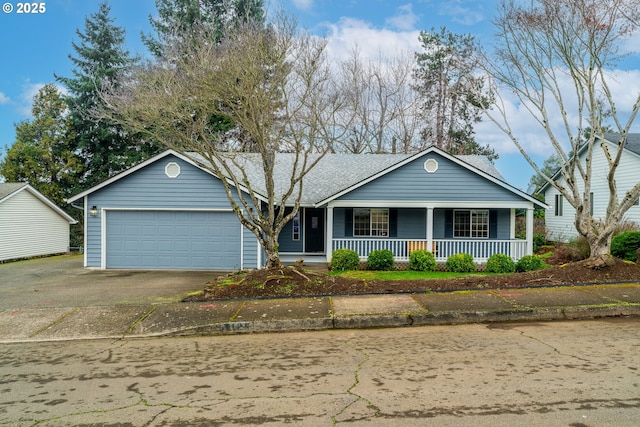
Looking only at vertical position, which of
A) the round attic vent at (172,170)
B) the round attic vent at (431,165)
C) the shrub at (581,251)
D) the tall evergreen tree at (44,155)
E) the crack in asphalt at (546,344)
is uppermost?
the tall evergreen tree at (44,155)

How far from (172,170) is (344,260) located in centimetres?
689

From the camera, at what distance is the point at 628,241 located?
48.0ft

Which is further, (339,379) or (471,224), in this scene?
(471,224)

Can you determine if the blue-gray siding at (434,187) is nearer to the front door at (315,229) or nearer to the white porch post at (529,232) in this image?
the white porch post at (529,232)

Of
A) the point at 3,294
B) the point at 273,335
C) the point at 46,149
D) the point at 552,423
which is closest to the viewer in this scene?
the point at 552,423

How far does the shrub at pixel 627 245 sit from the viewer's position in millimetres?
14422

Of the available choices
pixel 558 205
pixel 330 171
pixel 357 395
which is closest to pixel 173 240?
pixel 330 171

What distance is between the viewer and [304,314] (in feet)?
25.3

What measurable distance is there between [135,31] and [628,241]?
103 ft

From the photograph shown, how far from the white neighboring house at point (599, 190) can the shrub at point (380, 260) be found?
10.3 meters

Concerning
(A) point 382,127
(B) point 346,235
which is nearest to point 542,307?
(B) point 346,235

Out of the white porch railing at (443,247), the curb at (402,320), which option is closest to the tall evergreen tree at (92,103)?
the white porch railing at (443,247)

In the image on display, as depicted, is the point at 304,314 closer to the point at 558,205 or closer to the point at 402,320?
the point at 402,320

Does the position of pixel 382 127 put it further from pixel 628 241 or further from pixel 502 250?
pixel 628 241
